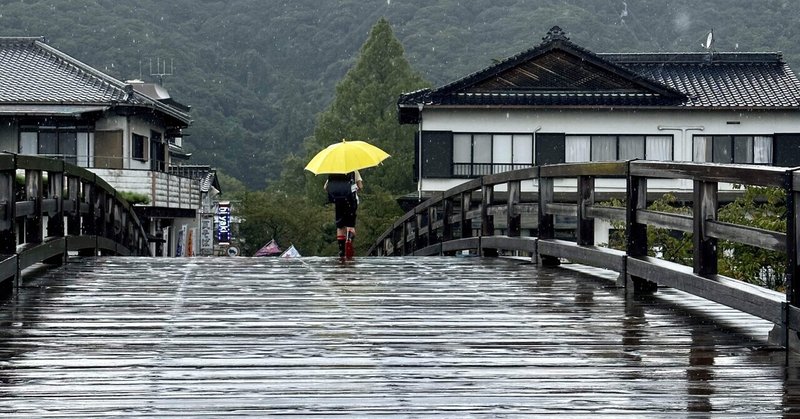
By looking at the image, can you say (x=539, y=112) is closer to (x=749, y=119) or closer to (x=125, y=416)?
(x=749, y=119)

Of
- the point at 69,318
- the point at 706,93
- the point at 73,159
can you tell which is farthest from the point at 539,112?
the point at 69,318

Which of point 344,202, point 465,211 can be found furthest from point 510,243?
point 344,202

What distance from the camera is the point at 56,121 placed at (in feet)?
122

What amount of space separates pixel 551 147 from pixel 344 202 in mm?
22471

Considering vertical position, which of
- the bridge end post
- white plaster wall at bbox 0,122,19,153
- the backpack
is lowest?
the bridge end post

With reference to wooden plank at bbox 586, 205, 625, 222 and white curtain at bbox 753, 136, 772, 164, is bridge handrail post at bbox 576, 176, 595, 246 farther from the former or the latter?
white curtain at bbox 753, 136, 772, 164

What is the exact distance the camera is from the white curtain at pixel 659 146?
118 ft

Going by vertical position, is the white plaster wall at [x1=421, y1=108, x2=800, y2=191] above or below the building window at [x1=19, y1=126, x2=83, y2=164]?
above

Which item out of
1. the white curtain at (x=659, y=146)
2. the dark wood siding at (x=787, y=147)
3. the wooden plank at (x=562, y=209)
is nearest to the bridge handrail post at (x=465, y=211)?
the wooden plank at (x=562, y=209)

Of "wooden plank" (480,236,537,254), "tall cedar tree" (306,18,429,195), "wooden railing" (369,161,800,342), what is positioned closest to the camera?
"wooden railing" (369,161,800,342)

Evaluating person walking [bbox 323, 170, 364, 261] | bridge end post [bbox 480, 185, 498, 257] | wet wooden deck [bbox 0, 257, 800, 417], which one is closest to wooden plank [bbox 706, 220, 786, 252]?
wet wooden deck [bbox 0, 257, 800, 417]

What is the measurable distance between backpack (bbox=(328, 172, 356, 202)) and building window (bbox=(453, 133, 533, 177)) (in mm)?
21691

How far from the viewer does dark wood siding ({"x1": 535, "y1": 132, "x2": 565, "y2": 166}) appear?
35.7 meters

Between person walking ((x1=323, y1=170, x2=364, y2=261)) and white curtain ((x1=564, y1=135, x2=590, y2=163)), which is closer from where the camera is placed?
person walking ((x1=323, y1=170, x2=364, y2=261))
